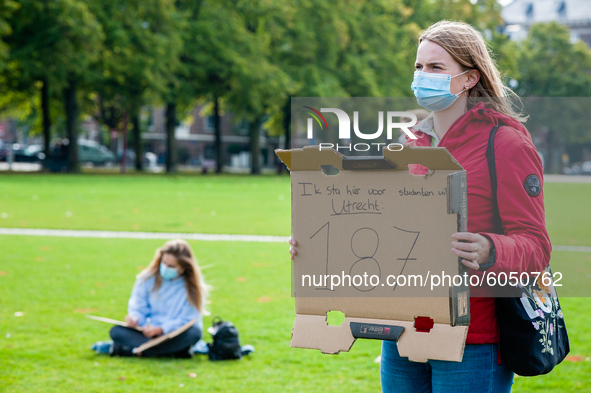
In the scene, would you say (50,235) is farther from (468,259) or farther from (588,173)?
(588,173)

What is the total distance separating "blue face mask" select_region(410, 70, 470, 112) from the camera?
2219 mm

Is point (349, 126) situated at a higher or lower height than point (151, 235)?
higher

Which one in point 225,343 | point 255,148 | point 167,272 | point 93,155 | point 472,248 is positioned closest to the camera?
point 472,248

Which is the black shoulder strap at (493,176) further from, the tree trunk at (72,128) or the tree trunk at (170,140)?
the tree trunk at (170,140)

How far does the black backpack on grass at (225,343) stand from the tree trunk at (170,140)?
104 feet

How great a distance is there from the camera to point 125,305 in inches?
301

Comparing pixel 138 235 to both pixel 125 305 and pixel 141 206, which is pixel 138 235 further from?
pixel 125 305

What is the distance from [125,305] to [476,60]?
6.21 m

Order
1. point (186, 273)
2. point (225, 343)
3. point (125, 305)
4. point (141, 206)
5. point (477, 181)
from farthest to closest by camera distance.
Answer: point (141, 206)
point (125, 305)
point (186, 273)
point (225, 343)
point (477, 181)

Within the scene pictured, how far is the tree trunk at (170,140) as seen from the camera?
122ft

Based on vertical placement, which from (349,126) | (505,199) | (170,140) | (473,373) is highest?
(170,140)

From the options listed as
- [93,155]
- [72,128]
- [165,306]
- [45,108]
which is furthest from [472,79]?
[93,155]

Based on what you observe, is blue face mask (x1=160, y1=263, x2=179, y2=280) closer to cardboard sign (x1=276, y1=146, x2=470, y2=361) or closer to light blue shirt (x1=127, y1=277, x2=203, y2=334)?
light blue shirt (x1=127, y1=277, x2=203, y2=334)

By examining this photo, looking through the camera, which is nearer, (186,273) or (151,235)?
(186,273)
